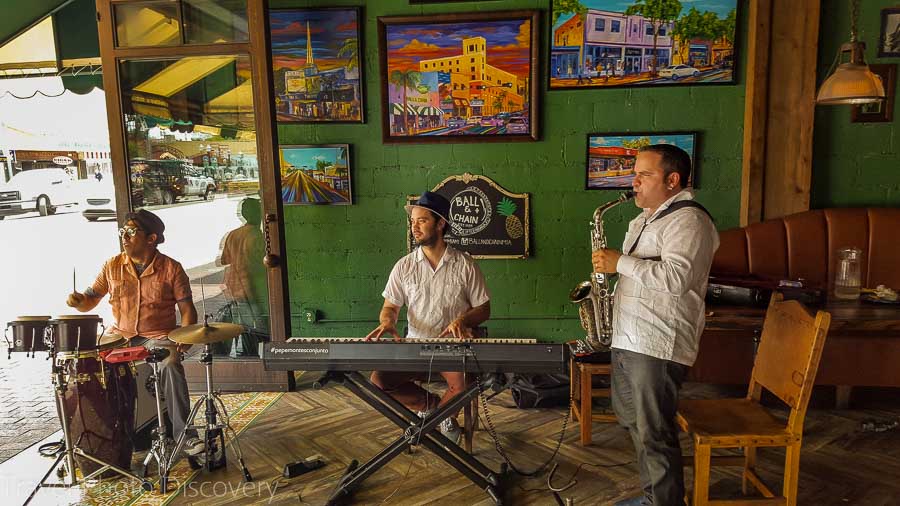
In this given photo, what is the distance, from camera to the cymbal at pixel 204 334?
8.80 feet

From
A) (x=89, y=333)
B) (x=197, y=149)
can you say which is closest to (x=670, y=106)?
(x=197, y=149)

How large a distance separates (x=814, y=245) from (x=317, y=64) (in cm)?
363

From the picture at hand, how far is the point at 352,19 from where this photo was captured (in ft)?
13.4

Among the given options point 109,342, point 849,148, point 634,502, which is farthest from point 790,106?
point 109,342

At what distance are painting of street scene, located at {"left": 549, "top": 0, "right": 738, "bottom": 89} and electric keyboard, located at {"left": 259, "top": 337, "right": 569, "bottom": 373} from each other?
7.97ft

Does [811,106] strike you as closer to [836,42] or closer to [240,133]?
[836,42]

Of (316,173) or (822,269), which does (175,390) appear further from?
(822,269)

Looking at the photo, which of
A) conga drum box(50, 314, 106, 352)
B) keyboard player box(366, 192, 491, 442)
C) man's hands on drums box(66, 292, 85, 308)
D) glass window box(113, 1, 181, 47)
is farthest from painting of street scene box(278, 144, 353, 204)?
conga drum box(50, 314, 106, 352)

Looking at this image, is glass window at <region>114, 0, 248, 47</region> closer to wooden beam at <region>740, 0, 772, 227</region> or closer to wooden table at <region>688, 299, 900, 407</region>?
wooden beam at <region>740, 0, 772, 227</region>

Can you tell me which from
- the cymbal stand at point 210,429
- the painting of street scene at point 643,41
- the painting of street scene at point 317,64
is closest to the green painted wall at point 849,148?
the painting of street scene at point 643,41

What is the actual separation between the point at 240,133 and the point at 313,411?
75.2 inches

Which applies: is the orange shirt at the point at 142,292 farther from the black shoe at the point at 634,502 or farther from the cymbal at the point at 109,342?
the black shoe at the point at 634,502

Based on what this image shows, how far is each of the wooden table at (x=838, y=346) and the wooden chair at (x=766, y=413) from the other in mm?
778

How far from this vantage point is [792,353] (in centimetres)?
223
